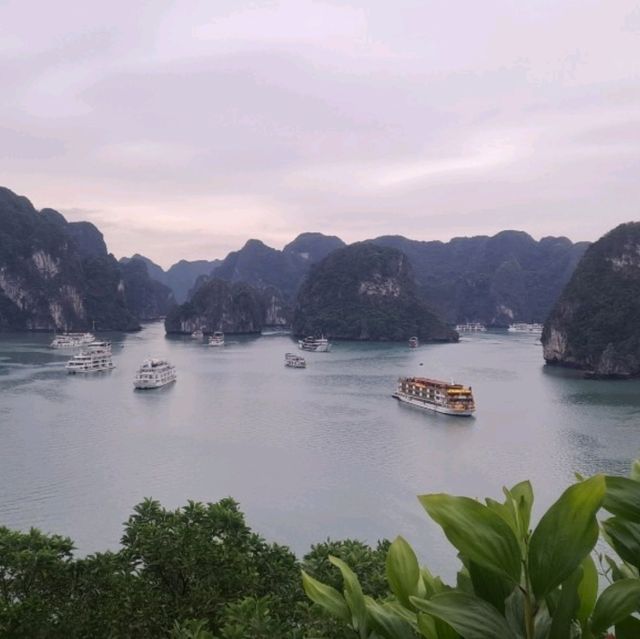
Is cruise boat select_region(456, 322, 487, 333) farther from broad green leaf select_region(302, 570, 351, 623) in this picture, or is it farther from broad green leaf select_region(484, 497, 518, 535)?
broad green leaf select_region(484, 497, 518, 535)

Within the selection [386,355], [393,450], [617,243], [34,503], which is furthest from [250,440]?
[617,243]

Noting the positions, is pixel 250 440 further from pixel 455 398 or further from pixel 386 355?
pixel 386 355

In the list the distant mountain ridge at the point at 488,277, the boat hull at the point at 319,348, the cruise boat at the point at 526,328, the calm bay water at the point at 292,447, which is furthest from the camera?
the distant mountain ridge at the point at 488,277

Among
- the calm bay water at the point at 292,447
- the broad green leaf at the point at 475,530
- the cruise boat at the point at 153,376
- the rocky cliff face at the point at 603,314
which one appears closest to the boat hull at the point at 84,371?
the calm bay water at the point at 292,447

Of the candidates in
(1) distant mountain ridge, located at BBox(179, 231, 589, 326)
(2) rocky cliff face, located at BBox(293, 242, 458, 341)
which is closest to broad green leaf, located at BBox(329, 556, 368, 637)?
(2) rocky cliff face, located at BBox(293, 242, 458, 341)

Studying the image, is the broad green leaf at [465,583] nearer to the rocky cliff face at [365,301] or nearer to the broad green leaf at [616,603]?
the broad green leaf at [616,603]

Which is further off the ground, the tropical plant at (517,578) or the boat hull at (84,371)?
the tropical plant at (517,578)

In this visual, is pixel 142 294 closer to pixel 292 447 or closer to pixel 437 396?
pixel 437 396
